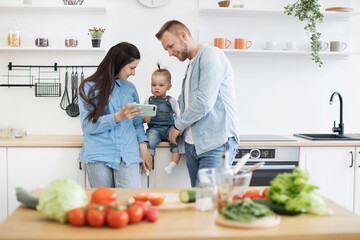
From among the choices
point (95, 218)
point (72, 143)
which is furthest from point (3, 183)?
point (95, 218)

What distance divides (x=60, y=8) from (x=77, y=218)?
251 cm

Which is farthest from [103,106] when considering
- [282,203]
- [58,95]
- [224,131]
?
[282,203]

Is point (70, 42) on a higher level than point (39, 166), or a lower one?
higher

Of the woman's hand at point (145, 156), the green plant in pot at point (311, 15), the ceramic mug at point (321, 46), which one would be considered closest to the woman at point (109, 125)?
the woman's hand at point (145, 156)

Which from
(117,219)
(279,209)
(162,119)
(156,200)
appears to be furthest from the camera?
(162,119)

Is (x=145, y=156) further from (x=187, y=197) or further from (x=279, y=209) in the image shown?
(x=279, y=209)

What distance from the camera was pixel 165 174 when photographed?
304cm

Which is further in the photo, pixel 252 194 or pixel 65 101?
pixel 65 101

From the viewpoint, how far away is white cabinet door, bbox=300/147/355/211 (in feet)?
10.4

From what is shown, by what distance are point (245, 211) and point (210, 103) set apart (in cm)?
106

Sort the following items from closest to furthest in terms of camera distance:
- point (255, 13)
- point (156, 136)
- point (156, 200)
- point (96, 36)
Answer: point (156, 200) → point (156, 136) → point (96, 36) → point (255, 13)

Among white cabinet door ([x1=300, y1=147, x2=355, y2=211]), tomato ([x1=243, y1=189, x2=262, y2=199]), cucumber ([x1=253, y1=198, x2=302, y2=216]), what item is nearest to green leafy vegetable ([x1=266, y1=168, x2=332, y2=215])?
cucumber ([x1=253, y1=198, x2=302, y2=216])

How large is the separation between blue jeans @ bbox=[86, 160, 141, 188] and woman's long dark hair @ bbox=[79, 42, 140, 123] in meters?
0.31

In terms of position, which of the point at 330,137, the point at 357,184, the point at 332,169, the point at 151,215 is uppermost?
the point at 330,137
